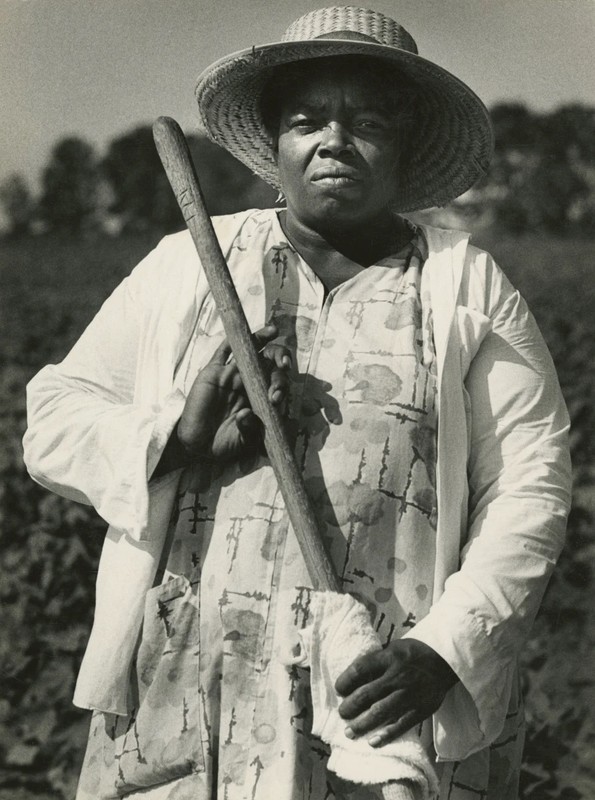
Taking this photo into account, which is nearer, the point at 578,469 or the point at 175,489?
the point at 175,489

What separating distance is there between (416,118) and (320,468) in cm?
79

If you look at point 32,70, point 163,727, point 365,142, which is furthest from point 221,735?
point 32,70

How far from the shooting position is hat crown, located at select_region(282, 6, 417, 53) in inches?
93.7

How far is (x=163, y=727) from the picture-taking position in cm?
225

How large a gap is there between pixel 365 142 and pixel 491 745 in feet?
3.66

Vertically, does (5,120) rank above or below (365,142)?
above

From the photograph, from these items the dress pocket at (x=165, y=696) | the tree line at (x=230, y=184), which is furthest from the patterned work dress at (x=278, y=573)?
the tree line at (x=230, y=184)

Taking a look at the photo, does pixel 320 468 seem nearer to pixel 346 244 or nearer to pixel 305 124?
pixel 346 244

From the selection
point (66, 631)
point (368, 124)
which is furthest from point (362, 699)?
point (66, 631)

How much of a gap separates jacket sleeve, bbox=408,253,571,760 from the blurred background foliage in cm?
161

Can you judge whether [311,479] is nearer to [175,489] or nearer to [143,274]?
[175,489]

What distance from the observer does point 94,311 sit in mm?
5457

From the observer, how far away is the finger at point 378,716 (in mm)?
2031

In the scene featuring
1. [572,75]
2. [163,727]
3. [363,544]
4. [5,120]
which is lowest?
[163,727]
